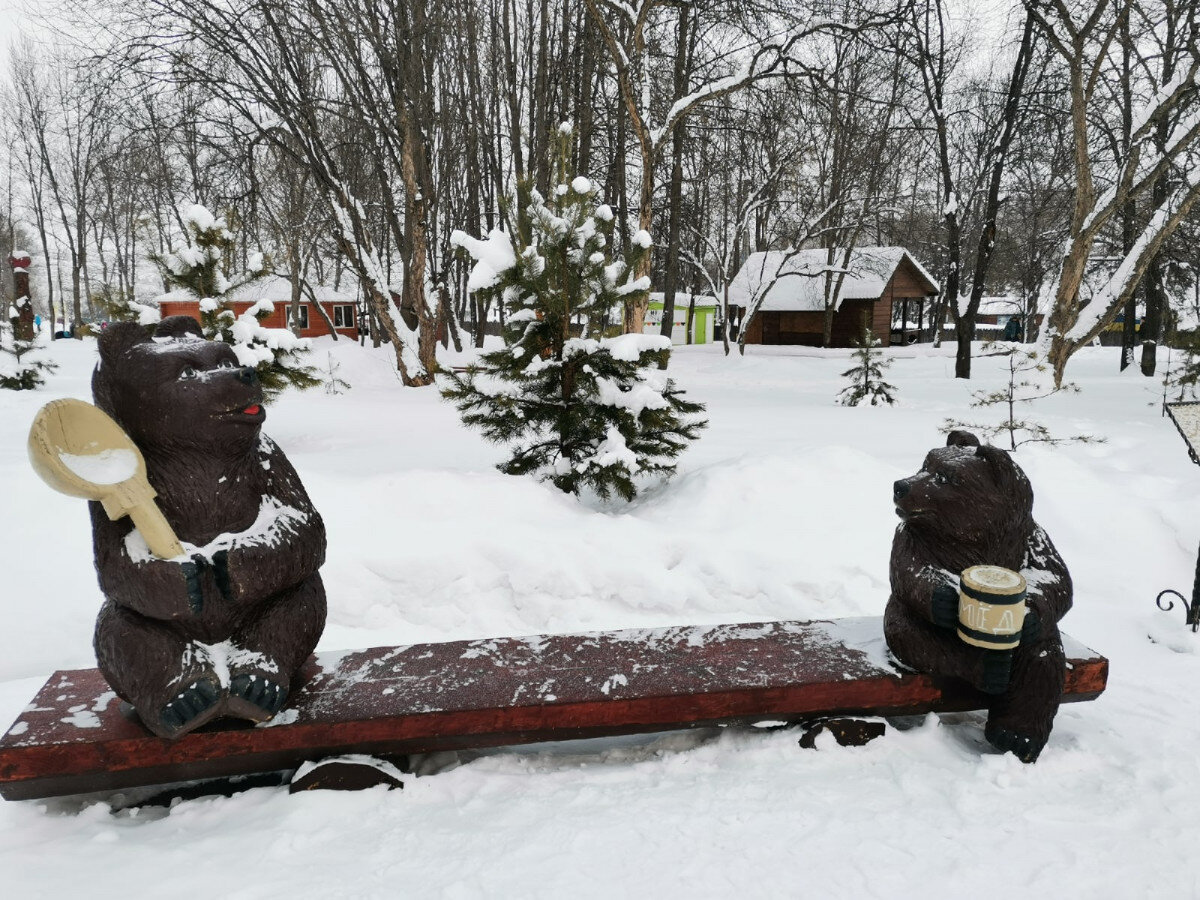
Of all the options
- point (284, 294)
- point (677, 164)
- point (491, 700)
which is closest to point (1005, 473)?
point (491, 700)

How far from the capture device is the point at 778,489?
16.4 feet

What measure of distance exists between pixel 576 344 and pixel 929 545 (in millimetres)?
3074

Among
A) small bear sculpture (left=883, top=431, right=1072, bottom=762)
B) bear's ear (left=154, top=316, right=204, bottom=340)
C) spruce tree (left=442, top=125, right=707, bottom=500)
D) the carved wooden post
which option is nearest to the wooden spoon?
bear's ear (left=154, top=316, right=204, bottom=340)

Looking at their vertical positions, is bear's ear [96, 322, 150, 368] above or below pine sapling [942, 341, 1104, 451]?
above

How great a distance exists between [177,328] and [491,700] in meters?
1.59

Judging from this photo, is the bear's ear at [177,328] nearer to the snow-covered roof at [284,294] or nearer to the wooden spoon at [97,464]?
the wooden spoon at [97,464]

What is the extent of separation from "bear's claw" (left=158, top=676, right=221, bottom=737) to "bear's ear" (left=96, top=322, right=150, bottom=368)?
1.00 metres

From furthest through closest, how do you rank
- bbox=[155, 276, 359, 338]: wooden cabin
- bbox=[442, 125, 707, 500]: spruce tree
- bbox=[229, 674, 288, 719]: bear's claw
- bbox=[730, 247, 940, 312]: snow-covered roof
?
bbox=[155, 276, 359, 338]: wooden cabin
bbox=[730, 247, 940, 312]: snow-covered roof
bbox=[442, 125, 707, 500]: spruce tree
bbox=[229, 674, 288, 719]: bear's claw

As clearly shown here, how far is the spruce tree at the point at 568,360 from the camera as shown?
4.90m

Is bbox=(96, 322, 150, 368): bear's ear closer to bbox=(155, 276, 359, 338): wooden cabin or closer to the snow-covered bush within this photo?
the snow-covered bush

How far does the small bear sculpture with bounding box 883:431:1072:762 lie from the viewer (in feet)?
8.02

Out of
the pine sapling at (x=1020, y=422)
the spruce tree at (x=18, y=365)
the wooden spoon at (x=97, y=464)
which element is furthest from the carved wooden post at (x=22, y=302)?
the pine sapling at (x=1020, y=422)

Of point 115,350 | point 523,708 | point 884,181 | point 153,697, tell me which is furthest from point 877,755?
point 884,181

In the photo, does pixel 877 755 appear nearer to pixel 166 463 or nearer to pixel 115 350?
pixel 166 463
